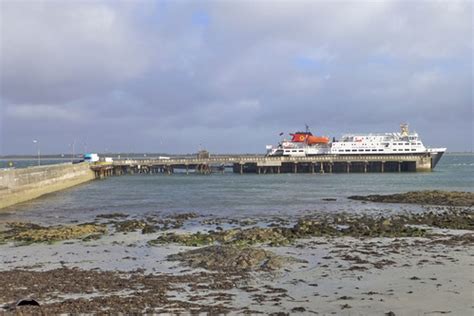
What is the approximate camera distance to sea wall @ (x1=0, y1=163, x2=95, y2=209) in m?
37.4

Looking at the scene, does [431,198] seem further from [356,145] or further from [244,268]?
[356,145]

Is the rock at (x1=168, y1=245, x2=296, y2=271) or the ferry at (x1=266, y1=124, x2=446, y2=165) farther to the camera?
the ferry at (x1=266, y1=124, x2=446, y2=165)

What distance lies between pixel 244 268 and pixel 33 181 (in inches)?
1371

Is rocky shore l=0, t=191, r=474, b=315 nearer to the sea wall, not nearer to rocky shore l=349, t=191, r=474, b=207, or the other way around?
rocky shore l=349, t=191, r=474, b=207

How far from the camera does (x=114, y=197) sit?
47438 millimetres

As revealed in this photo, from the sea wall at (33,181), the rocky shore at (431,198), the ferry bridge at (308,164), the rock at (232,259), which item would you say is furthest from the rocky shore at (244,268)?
the ferry bridge at (308,164)

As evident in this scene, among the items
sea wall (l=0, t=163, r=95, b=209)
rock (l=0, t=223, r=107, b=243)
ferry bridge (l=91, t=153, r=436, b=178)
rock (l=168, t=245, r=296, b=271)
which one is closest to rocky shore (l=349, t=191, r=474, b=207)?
rock (l=0, t=223, r=107, b=243)

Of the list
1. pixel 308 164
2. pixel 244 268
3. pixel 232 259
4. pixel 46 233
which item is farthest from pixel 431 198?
pixel 308 164

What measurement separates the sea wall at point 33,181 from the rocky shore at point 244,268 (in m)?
11.7

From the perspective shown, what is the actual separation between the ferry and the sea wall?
138ft

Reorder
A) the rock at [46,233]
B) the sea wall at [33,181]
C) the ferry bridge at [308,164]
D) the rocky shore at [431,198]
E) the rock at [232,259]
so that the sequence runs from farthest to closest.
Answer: the ferry bridge at [308,164]
the sea wall at [33,181]
the rocky shore at [431,198]
the rock at [46,233]
the rock at [232,259]

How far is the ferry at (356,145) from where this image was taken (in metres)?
91.6

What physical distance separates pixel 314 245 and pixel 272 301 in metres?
8.48

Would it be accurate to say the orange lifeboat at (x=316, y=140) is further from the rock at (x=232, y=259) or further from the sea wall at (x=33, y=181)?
the rock at (x=232, y=259)
